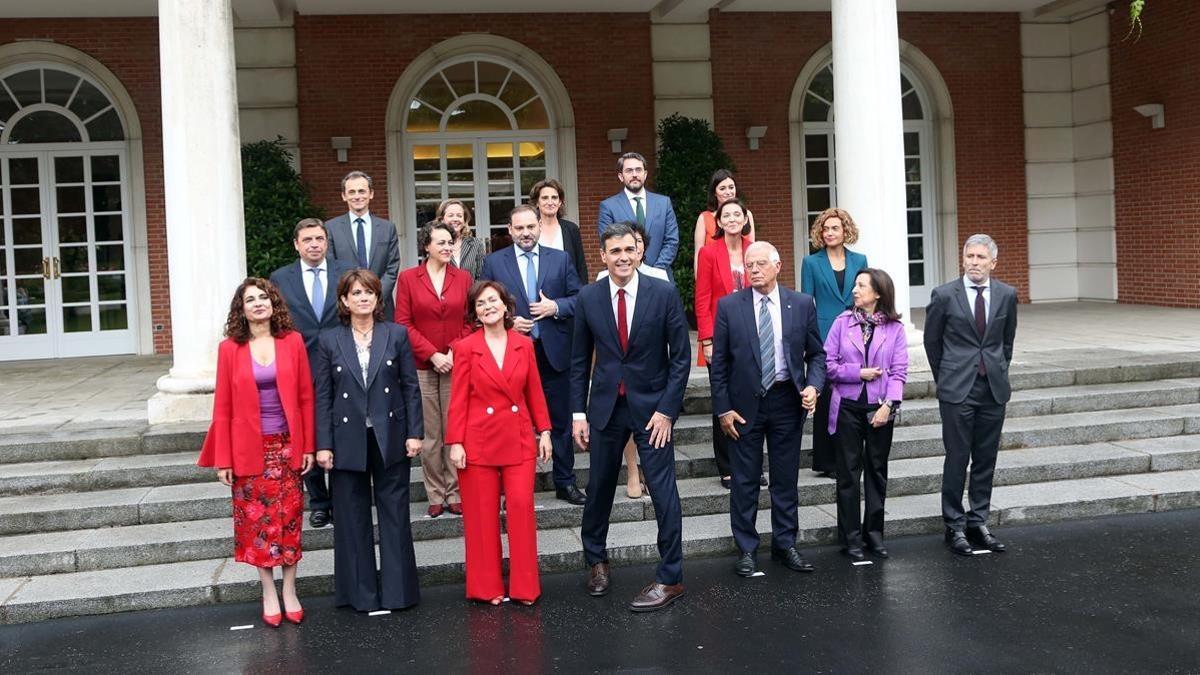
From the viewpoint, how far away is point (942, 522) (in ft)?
22.1

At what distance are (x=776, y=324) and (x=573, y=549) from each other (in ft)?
5.30

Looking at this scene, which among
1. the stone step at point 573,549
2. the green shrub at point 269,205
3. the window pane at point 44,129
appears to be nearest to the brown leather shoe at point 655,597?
the stone step at point 573,549

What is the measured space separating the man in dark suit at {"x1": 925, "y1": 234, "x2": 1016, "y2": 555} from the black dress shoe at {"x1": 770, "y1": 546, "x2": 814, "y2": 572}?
2.94 ft

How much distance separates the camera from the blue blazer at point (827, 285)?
7.00m

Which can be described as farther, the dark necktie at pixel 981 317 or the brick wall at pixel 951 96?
the brick wall at pixel 951 96

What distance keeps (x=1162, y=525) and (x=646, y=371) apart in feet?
10.9

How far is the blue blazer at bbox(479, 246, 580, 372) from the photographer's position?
658cm

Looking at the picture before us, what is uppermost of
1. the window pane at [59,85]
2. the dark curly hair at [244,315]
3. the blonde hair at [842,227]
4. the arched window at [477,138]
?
the window pane at [59,85]

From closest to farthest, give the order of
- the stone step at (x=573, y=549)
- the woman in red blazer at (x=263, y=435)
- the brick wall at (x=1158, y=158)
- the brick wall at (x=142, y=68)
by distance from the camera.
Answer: the woman in red blazer at (x=263, y=435) < the stone step at (x=573, y=549) < the brick wall at (x=142, y=68) < the brick wall at (x=1158, y=158)

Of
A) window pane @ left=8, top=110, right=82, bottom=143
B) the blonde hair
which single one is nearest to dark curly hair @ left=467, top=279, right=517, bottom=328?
the blonde hair

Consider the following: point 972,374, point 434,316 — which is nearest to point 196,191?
point 434,316

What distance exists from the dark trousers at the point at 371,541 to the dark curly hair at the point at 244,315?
674mm

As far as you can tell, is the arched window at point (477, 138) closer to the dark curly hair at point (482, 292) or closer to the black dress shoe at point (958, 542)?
the dark curly hair at point (482, 292)

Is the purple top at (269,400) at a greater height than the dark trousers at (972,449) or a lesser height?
greater
